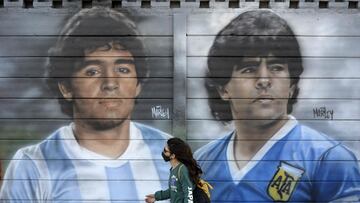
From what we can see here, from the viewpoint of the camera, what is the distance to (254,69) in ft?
22.7

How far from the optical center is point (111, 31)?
695cm

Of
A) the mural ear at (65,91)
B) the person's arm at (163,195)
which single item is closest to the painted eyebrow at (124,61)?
the mural ear at (65,91)

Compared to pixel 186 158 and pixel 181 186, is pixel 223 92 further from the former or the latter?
pixel 181 186

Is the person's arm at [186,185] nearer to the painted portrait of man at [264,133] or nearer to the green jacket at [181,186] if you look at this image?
the green jacket at [181,186]

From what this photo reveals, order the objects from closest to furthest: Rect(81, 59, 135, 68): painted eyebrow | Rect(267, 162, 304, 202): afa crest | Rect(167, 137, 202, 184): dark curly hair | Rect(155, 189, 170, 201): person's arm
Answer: Rect(167, 137, 202, 184): dark curly hair < Rect(155, 189, 170, 201): person's arm < Rect(267, 162, 304, 202): afa crest < Rect(81, 59, 135, 68): painted eyebrow

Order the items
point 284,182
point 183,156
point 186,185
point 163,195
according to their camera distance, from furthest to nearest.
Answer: point 284,182 → point 163,195 → point 183,156 → point 186,185

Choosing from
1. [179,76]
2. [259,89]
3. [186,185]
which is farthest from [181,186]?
[259,89]

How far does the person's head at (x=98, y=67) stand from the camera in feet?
22.7

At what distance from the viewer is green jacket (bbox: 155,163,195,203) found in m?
4.88

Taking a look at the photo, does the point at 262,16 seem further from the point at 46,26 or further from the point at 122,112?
the point at 46,26

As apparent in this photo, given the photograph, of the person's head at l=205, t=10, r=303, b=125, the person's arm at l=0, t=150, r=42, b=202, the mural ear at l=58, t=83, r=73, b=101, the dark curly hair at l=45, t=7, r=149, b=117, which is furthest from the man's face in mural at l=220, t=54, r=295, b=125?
the person's arm at l=0, t=150, r=42, b=202

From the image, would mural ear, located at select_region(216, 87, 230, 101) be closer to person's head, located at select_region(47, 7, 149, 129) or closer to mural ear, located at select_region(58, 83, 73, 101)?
person's head, located at select_region(47, 7, 149, 129)

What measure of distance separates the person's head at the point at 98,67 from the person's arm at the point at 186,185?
2138 millimetres

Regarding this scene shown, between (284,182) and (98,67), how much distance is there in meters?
2.53
